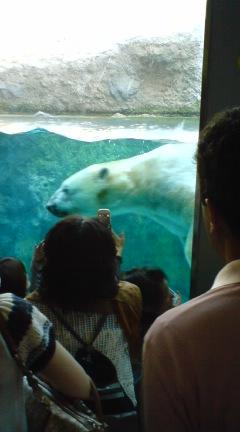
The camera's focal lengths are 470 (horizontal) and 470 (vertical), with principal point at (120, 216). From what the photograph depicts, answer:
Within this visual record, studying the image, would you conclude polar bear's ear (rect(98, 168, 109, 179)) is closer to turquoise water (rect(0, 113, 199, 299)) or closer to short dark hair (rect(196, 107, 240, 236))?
turquoise water (rect(0, 113, 199, 299))

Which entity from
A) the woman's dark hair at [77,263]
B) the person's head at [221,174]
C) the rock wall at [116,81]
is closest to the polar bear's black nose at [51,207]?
the rock wall at [116,81]

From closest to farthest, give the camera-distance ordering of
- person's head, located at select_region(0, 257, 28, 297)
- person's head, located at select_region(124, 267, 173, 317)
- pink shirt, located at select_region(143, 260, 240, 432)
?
pink shirt, located at select_region(143, 260, 240, 432)
person's head, located at select_region(0, 257, 28, 297)
person's head, located at select_region(124, 267, 173, 317)

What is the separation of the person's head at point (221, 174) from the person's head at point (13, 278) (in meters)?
0.73

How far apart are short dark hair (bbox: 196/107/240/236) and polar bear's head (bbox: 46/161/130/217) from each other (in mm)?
1026

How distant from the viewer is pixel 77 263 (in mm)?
1068

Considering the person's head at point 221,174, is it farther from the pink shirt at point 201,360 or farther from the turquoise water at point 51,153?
the turquoise water at point 51,153

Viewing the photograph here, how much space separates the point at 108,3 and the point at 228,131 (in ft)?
3.49

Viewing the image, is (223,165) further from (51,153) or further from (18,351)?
(51,153)

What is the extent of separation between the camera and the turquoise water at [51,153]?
61.3 inches

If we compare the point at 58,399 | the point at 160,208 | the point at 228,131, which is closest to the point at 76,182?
the point at 160,208

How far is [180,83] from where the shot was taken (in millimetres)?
1560

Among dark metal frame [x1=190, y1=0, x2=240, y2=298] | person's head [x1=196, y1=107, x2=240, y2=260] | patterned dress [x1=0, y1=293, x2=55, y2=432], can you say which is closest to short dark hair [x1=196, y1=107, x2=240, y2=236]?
person's head [x1=196, y1=107, x2=240, y2=260]

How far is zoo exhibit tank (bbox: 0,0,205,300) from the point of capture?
1.48 metres

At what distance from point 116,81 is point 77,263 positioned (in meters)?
0.73
